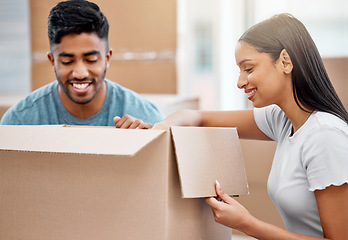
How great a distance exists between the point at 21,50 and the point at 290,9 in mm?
1582

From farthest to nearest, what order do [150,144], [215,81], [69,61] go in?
[215,81] < [69,61] < [150,144]

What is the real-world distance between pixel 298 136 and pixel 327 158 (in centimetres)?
10

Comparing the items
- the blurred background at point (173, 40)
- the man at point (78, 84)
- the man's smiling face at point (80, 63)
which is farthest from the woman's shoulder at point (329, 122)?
the blurred background at point (173, 40)

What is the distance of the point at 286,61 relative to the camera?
85cm

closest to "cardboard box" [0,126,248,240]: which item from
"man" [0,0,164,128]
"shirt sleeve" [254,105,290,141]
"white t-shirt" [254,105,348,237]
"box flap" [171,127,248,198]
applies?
"box flap" [171,127,248,198]

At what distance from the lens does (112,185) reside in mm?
734

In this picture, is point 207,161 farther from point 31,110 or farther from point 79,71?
point 31,110

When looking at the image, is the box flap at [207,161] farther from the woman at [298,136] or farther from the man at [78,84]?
the man at [78,84]

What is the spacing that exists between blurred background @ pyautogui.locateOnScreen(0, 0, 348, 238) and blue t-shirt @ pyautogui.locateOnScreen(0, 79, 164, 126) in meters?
1.22

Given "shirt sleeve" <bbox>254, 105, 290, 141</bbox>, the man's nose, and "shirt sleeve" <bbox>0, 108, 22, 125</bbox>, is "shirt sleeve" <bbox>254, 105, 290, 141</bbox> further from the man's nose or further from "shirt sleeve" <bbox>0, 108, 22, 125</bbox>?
"shirt sleeve" <bbox>0, 108, 22, 125</bbox>

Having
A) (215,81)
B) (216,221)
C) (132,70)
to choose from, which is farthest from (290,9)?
(216,221)

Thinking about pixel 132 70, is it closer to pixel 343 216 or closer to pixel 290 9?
pixel 290 9

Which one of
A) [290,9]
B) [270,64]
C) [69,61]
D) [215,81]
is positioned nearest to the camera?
[270,64]

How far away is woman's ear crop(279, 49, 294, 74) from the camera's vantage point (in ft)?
2.78
